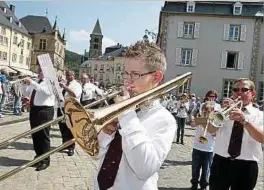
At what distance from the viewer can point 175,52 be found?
107ft

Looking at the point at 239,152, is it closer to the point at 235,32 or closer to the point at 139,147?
the point at 139,147

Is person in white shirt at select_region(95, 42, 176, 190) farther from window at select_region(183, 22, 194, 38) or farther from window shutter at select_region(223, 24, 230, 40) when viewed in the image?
window shutter at select_region(223, 24, 230, 40)

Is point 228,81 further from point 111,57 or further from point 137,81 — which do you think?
point 111,57

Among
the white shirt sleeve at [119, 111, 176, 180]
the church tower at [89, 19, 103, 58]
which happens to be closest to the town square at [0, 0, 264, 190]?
the white shirt sleeve at [119, 111, 176, 180]

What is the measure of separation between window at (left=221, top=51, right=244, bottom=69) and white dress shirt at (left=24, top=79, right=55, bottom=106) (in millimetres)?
28379

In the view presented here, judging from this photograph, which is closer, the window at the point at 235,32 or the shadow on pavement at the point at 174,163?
the shadow on pavement at the point at 174,163

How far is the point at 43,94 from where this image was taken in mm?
6227

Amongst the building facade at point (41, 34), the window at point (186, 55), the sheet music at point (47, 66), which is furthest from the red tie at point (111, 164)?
the building facade at point (41, 34)

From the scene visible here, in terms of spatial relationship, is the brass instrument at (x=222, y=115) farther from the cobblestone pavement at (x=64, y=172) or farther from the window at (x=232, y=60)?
the window at (x=232, y=60)

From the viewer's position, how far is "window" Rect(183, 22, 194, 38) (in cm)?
3291

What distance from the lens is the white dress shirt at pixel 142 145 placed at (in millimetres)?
1882

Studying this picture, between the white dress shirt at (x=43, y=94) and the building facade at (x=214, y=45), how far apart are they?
1050 inches

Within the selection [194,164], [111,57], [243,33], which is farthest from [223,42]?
A: [111,57]

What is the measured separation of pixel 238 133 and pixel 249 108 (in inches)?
11.6
